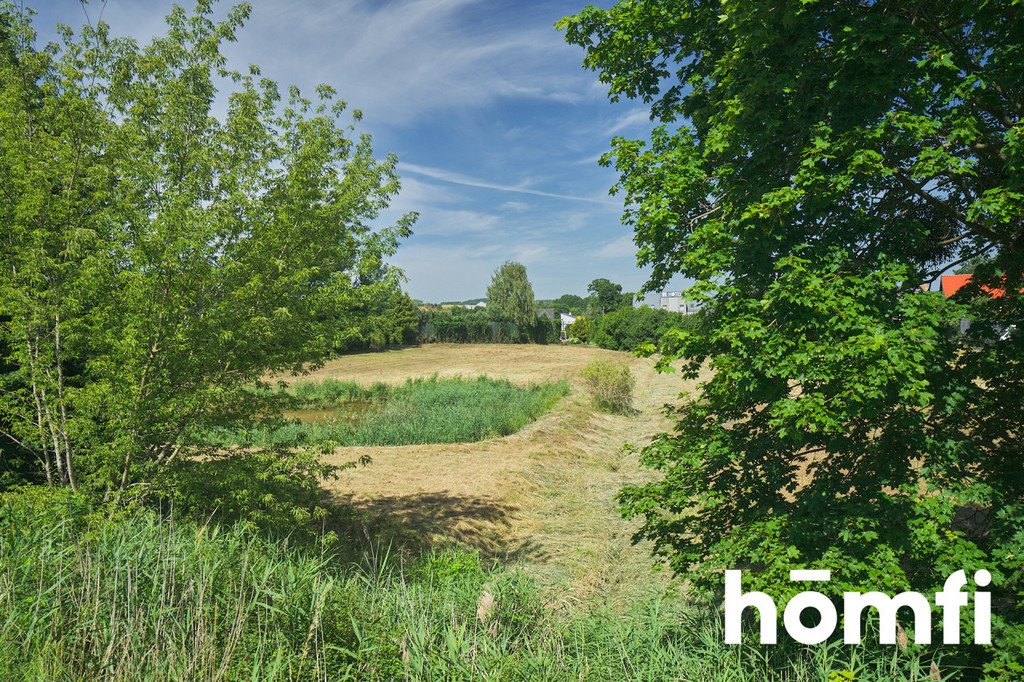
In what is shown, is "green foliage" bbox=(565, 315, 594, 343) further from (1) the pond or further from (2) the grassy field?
(2) the grassy field

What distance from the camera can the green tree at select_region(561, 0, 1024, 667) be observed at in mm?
4324

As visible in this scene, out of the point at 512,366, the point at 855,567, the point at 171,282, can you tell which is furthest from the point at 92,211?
the point at 512,366

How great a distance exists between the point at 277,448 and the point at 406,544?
2731mm

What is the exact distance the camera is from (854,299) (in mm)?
4512

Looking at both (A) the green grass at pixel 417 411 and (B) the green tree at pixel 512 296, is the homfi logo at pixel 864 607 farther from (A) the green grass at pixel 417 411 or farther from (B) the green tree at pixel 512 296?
(B) the green tree at pixel 512 296

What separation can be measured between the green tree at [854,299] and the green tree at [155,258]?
4.03 m

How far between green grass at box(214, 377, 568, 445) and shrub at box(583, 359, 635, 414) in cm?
149

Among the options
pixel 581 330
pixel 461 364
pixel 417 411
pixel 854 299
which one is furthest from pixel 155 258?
pixel 581 330

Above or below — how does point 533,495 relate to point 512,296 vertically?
below

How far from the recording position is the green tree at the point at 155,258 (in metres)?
6.14

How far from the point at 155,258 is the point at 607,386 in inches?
706

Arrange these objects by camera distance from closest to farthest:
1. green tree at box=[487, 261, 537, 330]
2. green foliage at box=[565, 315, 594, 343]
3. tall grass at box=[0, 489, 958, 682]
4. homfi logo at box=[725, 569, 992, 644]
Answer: tall grass at box=[0, 489, 958, 682] → homfi logo at box=[725, 569, 992, 644] → green tree at box=[487, 261, 537, 330] → green foliage at box=[565, 315, 594, 343]

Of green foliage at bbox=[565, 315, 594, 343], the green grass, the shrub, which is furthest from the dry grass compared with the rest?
green foliage at bbox=[565, 315, 594, 343]

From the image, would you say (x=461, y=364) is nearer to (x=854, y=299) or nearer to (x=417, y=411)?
(x=417, y=411)
